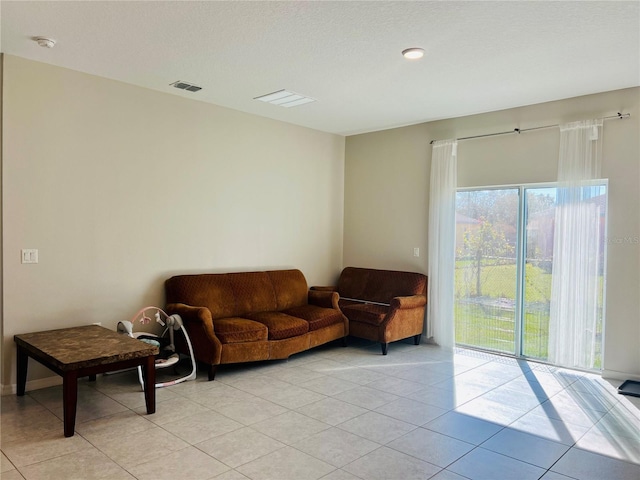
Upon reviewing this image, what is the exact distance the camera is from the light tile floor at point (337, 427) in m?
2.77

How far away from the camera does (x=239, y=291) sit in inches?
209

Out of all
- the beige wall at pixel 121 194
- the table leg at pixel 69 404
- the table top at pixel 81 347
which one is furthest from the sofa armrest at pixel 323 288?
the table leg at pixel 69 404

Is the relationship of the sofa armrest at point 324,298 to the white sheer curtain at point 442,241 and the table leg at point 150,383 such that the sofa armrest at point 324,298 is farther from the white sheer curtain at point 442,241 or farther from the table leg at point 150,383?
the table leg at point 150,383

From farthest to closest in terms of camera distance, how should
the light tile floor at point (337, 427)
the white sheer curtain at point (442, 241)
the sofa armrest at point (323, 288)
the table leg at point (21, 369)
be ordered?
the sofa armrest at point (323, 288) → the white sheer curtain at point (442, 241) → the table leg at point (21, 369) → the light tile floor at point (337, 427)

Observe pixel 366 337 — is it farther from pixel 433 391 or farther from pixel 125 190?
pixel 125 190

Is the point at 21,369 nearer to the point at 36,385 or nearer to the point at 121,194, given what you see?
the point at 36,385

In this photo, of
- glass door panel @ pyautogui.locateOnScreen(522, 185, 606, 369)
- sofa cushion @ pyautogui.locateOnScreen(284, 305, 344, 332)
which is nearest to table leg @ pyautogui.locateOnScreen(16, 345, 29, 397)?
sofa cushion @ pyautogui.locateOnScreen(284, 305, 344, 332)

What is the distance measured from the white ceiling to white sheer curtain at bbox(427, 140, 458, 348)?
2.85ft

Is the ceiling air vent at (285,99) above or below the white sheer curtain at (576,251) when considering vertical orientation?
above

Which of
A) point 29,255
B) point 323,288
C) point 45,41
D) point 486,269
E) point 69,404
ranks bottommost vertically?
point 69,404

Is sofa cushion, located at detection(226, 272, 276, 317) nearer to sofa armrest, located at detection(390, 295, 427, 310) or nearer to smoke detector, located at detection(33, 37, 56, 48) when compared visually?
sofa armrest, located at detection(390, 295, 427, 310)

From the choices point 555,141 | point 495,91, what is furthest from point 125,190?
point 555,141

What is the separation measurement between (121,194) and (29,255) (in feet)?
3.17

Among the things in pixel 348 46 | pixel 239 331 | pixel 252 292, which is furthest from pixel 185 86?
pixel 239 331
